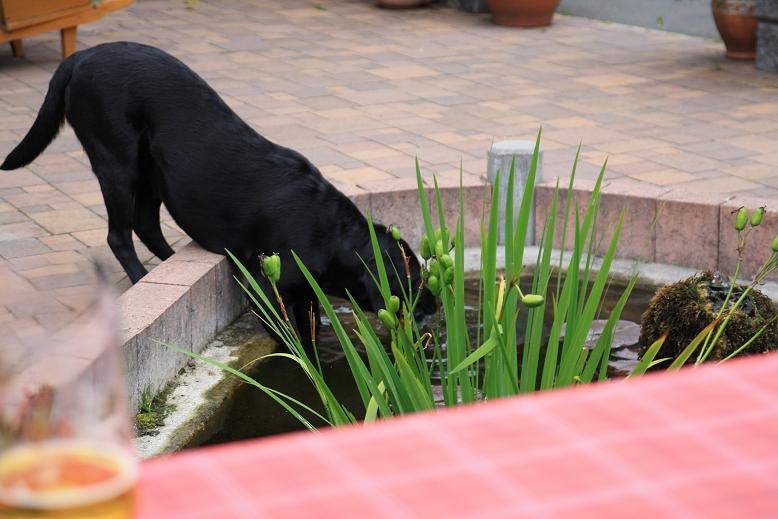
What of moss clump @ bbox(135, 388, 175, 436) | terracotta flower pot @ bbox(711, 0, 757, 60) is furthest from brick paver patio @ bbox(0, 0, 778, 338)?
moss clump @ bbox(135, 388, 175, 436)

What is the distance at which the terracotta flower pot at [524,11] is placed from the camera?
428 inches

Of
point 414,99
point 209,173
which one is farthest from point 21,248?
point 414,99

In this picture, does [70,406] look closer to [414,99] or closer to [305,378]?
[305,378]

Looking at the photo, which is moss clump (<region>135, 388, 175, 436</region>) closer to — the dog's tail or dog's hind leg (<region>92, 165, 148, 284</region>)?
dog's hind leg (<region>92, 165, 148, 284</region>)

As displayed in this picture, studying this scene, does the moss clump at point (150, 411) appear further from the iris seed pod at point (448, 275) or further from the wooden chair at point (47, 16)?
the wooden chair at point (47, 16)

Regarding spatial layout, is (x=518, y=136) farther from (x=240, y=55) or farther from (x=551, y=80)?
(x=240, y=55)

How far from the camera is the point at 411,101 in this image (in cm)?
798

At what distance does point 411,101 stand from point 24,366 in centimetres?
721

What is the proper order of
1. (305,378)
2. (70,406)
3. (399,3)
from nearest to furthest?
(70,406) < (305,378) < (399,3)

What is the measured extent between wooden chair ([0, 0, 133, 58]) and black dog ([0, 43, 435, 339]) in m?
4.54

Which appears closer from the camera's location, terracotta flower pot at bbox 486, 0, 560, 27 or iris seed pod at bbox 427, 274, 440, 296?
iris seed pod at bbox 427, 274, 440, 296

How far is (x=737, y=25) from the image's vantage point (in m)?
9.27

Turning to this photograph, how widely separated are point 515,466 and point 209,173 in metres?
3.35

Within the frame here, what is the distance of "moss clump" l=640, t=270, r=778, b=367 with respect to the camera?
3936 mm
